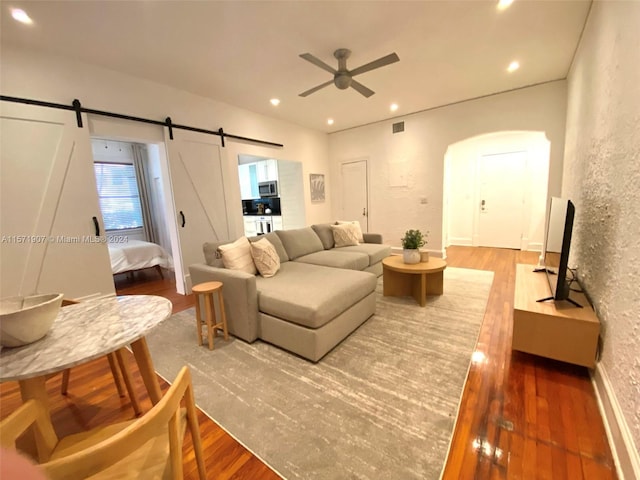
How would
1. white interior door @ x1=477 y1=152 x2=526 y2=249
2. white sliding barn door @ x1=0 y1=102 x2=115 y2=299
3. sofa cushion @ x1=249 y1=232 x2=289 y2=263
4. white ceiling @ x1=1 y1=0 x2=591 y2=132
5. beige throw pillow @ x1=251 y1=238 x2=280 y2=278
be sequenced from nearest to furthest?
white ceiling @ x1=1 y1=0 x2=591 y2=132 < white sliding barn door @ x1=0 y1=102 x2=115 y2=299 < beige throw pillow @ x1=251 y1=238 x2=280 y2=278 < sofa cushion @ x1=249 y1=232 x2=289 y2=263 < white interior door @ x1=477 y1=152 x2=526 y2=249

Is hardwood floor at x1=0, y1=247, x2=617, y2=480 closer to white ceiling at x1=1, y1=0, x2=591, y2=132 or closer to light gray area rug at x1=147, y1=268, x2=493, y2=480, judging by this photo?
light gray area rug at x1=147, y1=268, x2=493, y2=480

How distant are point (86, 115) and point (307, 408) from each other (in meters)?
3.66

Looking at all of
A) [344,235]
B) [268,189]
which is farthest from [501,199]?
[268,189]

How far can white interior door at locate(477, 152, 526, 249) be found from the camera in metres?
5.59

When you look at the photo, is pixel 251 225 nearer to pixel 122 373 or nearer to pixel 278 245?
pixel 278 245

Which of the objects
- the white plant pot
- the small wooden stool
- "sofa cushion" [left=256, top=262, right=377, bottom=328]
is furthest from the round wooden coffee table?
the small wooden stool

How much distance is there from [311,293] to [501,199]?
5.52 metres

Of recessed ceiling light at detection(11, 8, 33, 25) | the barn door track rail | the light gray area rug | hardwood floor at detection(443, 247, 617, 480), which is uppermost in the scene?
recessed ceiling light at detection(11, 8, 33, 25)

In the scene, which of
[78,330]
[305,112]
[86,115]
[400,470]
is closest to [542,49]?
[305,112]

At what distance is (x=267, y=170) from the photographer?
6.41m

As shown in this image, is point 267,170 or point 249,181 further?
point 249,181

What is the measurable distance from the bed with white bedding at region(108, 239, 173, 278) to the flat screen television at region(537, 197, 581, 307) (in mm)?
5112

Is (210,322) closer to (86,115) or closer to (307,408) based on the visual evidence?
(307,408)

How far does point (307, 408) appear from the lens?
1629 millimetres
